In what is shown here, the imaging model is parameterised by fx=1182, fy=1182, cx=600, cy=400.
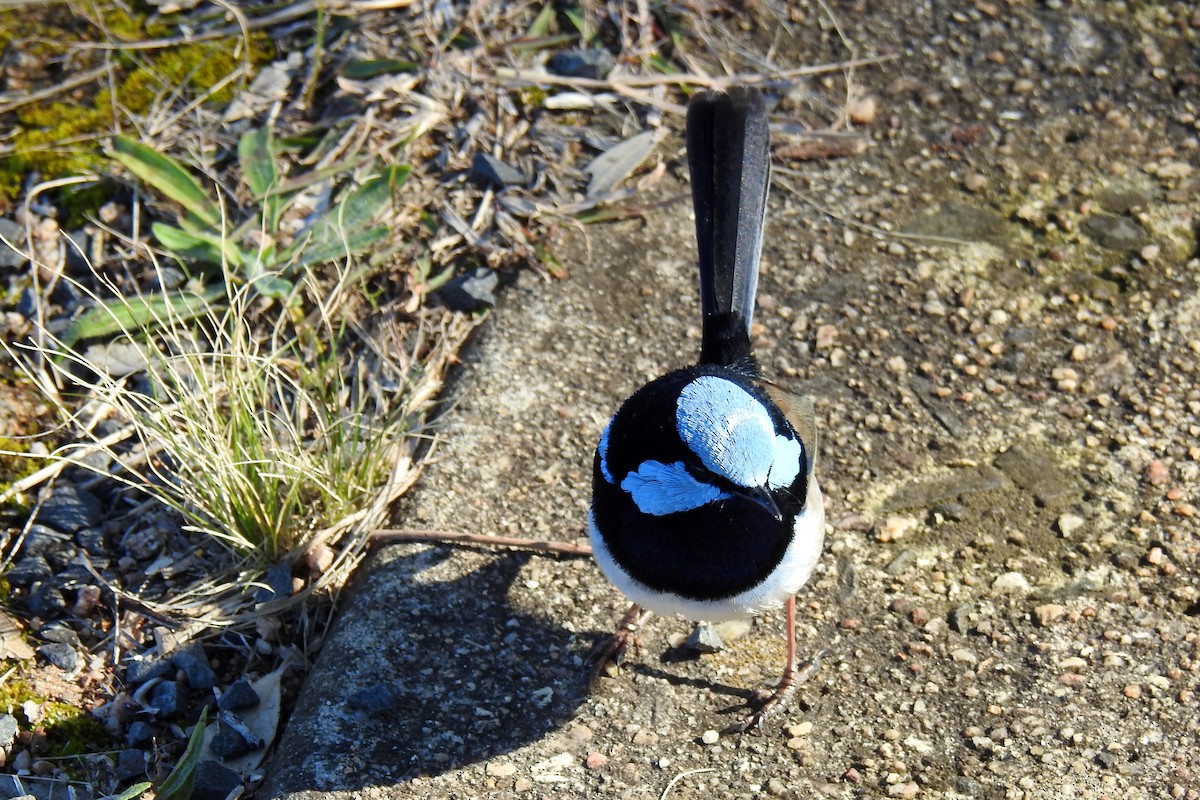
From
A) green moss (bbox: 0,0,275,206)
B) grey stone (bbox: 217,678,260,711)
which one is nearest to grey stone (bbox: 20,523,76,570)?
grey stone (bbox: 217,678,260,711)

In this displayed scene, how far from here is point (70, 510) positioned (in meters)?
3.88

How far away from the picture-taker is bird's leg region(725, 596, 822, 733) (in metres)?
3.38

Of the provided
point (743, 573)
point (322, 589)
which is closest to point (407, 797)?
point (322, 589)

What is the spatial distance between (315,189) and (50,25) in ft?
5.58

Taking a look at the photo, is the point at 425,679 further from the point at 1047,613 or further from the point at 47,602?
the point at 1047,613

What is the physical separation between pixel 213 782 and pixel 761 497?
1693mm

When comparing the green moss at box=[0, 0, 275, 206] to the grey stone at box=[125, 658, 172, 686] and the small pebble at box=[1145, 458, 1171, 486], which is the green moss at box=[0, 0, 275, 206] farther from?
the small pebble at box=[1145, 458, 1171, 486]

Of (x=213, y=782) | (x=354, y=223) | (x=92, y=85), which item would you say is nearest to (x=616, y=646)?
(x=213, y=782)

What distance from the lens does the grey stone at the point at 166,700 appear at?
11.2ft

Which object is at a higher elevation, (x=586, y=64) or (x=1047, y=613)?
(x=586, y=64)

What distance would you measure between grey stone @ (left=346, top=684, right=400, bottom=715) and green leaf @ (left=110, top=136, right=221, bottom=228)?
2127 millimetres

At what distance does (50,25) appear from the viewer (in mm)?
5352

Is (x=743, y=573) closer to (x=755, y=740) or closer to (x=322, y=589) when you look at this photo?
(x=755, y=740)

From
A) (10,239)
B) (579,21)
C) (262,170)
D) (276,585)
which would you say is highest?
(579,21)
